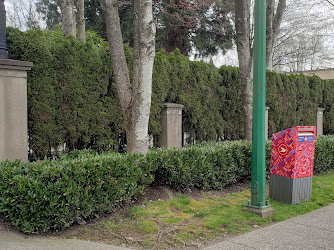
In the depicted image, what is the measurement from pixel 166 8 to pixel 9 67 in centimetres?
1224

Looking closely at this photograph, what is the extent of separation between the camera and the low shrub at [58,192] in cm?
387

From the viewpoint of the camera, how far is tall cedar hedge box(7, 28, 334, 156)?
5.83 m

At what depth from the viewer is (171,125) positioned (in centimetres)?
808

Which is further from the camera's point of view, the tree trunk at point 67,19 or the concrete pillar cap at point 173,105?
the tree trunk at point 67,19

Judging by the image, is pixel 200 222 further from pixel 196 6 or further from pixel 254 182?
pixel 196 6

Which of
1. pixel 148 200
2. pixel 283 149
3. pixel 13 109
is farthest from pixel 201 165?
pixel 13 109

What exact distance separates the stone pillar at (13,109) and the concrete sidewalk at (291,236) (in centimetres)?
353

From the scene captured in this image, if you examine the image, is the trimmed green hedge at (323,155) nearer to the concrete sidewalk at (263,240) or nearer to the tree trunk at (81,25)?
the concrete sidewalk at (263,240)

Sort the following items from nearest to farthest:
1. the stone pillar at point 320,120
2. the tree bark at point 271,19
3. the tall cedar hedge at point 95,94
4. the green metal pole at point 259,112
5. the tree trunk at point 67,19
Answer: the green metal pole at point 259,112
the tall cedar hedge at point 95,94
the tree trunk at point 67,19
the tree bark at point 271,19
the stone pillar at point 320,120

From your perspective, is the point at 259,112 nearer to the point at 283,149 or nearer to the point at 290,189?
the point at 283,149

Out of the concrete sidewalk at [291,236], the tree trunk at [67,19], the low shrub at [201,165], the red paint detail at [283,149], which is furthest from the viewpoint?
the tree trunk at [67,19]

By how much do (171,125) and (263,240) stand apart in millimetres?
4487

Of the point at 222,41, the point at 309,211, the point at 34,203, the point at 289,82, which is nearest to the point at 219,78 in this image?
the point at 289,82

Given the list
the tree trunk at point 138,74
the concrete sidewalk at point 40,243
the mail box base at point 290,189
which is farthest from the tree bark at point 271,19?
the concrete sidewalk at point 40,243
